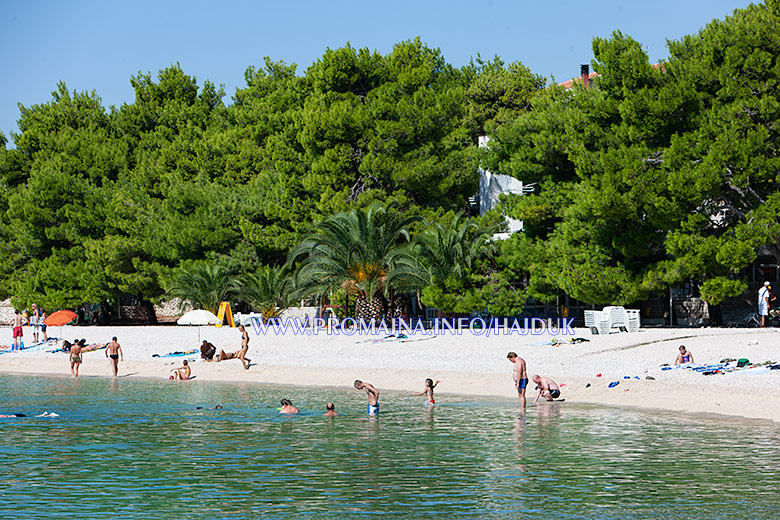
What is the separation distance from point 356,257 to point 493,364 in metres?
11.0

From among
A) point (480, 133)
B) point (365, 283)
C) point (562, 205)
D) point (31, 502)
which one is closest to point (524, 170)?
point (562, 205)

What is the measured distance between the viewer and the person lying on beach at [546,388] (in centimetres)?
2316

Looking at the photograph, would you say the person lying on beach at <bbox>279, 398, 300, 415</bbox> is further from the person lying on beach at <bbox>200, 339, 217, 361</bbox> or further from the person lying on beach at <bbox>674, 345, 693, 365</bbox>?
the person lying on beach at <bbox>200, 339, 217, 361</bbox>

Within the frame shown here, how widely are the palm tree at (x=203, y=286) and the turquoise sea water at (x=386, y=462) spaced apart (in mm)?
23150

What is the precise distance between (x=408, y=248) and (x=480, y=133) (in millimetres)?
18367

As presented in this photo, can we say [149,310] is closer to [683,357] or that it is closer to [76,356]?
Answer: [76,356]

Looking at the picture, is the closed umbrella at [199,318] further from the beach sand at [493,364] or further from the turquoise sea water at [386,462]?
the turquoise sea water at [386,462]

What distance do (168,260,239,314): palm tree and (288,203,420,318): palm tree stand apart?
883 cm

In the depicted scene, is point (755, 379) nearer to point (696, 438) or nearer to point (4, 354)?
point (696, 438)

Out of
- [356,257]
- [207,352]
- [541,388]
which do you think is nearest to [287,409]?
[541,388]

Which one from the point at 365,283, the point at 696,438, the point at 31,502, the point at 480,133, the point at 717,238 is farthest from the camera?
the point at 480,133

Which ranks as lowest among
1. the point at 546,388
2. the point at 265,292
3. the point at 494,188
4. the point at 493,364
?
the point at 546,388

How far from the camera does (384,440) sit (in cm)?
1822

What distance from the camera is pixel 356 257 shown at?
39.0m
